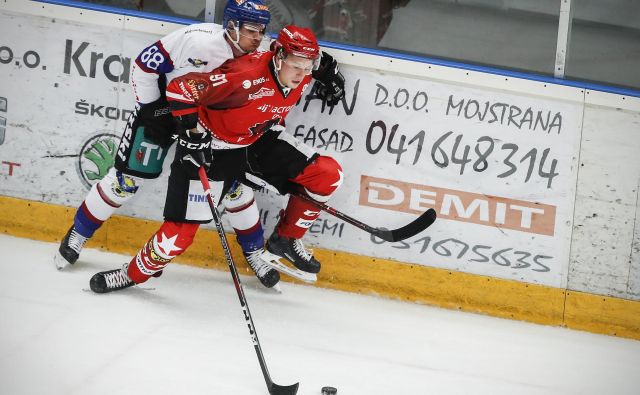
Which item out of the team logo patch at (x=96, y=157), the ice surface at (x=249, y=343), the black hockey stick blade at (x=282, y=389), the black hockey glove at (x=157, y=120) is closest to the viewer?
the black hockey stick blade at (x=282, y=389)

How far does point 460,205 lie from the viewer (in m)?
3.88

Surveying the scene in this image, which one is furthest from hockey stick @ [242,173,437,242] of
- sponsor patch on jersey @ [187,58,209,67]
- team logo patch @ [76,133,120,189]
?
team logo patch @ [76,133,120,189]

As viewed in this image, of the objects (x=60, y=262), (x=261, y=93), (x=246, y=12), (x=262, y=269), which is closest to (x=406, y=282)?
(x=262, y=269)

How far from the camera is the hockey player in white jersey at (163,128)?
3471 mm

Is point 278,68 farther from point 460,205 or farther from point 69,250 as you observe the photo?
point 69,250

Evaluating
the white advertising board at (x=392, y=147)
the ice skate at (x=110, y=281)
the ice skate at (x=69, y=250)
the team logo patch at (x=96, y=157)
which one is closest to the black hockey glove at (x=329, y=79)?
the white advertising board at (x=392, y=147)

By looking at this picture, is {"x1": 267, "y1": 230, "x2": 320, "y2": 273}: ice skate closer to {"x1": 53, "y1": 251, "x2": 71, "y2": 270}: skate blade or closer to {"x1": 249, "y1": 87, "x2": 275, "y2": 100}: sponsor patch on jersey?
{"x1": 249, "y1": 87, "x2": 275, "y2": 100}: sponsor patch on jersey

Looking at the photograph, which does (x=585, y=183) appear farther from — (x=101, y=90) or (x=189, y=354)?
(x=101, y=90)

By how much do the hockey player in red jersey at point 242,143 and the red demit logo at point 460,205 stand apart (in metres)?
0.29

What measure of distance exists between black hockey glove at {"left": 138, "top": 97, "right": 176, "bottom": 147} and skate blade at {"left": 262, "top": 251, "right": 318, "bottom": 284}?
680mm

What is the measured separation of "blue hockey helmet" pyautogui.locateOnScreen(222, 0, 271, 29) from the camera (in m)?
3.40

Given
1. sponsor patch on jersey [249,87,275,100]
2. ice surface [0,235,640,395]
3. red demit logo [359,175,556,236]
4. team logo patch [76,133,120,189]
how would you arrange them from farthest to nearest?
team logo patch [76,133,120,189] → red demit logo [359,175,556,236] → sponsor patch on jersey [249,87,275,100] → ice surface [0,235,640,395]

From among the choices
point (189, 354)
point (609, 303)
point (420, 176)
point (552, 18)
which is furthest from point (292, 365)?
point (552, 18)

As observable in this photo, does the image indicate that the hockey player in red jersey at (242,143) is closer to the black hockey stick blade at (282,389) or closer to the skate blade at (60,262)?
the skate blade at (60,262)
